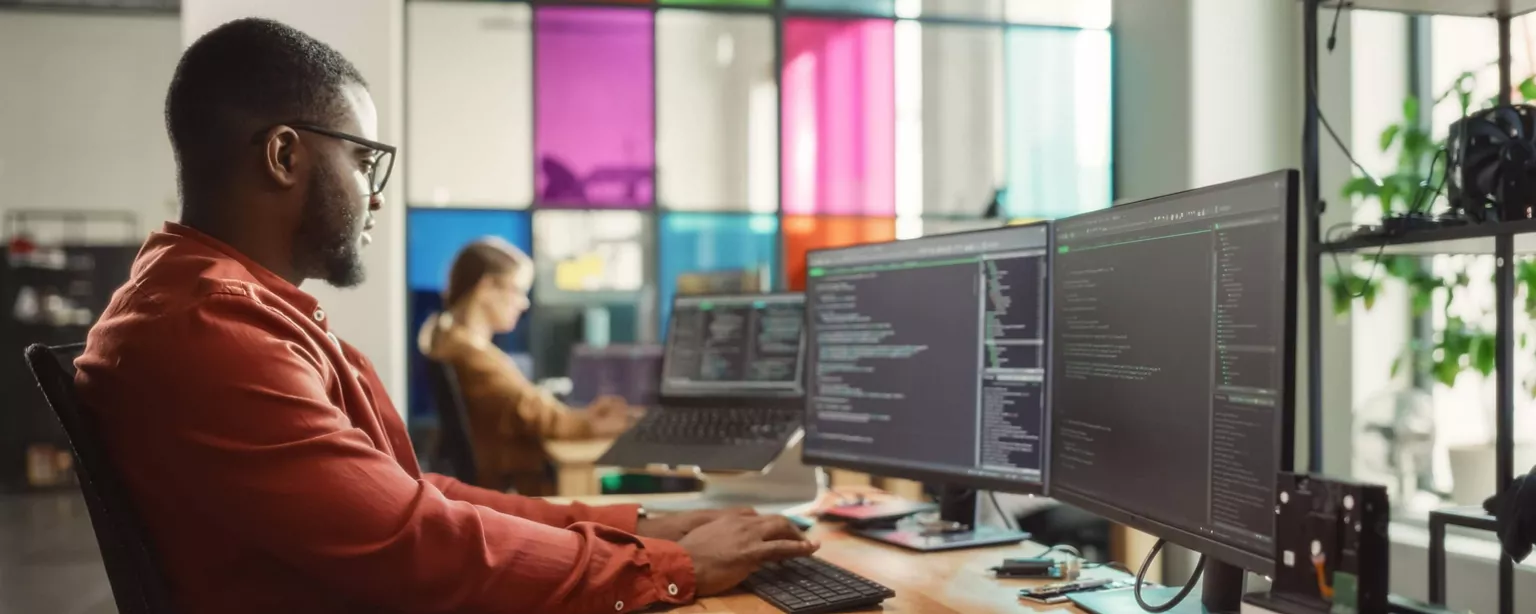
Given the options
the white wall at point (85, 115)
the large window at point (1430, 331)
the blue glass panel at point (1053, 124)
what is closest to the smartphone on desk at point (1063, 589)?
the large window at point (1430, 331)

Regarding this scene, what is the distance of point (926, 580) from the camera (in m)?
1.34

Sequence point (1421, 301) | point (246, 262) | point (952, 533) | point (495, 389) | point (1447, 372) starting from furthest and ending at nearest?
point (495, 389) < point (1421, 301) < point (1447, 372) < point (952, 533) < point (246, 262)

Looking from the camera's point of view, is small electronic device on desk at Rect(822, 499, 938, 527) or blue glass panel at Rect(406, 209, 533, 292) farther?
blue glass panel at Rect(406, 209, 533, 292)

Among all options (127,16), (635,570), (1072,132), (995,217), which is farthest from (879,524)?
(127,16)

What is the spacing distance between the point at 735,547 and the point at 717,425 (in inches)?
27.1

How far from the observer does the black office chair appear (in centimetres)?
Result: 93

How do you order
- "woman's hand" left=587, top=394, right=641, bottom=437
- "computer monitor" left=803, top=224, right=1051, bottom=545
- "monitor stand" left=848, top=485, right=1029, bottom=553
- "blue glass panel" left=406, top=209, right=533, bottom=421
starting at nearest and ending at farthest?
1. "computer monitor" left=803, top=224, right=1051, bottom=545
2. "monitor stand" left=848, top=485, right=1029, bottom=553
3. "woman's hand" left=587, top=394, right=641, bottom=437
4. "blue glass panel" left=406, top=209, right=533, bottom=421

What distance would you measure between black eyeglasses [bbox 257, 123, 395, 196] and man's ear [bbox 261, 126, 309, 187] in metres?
0.02

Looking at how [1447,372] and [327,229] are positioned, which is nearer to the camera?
[327,229]

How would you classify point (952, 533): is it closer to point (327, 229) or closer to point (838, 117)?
point (327, 229)

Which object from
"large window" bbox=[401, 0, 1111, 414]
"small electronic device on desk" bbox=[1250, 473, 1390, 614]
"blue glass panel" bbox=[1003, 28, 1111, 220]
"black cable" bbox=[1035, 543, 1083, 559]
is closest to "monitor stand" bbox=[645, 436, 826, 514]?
"black cable" bbox=[1035, 543, 1083, 559]

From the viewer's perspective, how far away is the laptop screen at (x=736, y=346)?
196cm

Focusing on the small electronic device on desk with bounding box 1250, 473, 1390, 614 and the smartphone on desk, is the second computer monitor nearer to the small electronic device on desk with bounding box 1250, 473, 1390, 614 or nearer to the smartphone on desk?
the smartphone on desk

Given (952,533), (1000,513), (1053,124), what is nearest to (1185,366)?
(952,533)
